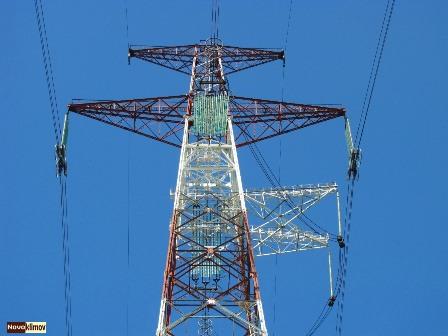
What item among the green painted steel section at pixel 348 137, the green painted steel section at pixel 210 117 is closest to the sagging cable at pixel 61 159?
the green painted steel section at pixel 210 117

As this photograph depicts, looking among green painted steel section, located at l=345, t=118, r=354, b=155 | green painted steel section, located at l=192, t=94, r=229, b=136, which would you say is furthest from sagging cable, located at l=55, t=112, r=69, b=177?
green painted steel section, located at l=345, t=118, r=354, b=155

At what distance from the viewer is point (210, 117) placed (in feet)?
152

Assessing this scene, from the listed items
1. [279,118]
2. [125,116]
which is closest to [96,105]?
[125,116]

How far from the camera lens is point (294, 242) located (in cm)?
4641

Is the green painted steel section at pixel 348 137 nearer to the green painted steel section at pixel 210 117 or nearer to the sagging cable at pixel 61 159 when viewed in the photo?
the green painted steel section at pixel 210 117

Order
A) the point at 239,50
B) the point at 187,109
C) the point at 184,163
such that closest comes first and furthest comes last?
the point at 184,163, the point at 187,109, the point at 239,50

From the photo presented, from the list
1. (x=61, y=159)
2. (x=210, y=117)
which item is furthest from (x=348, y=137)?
(x=61, y=159)

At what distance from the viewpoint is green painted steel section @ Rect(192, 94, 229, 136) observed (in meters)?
46.3

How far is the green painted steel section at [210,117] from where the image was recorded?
46.3 meters

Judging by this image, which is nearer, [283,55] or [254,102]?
[254,102]

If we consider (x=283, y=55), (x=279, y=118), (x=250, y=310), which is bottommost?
(x=250, y=310)

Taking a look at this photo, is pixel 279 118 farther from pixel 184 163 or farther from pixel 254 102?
pixel 184 163

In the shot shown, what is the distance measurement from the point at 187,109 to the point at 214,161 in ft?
9.56

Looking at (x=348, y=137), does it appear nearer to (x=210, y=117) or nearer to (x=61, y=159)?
(x=210, y=117)
